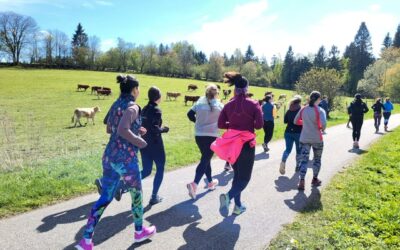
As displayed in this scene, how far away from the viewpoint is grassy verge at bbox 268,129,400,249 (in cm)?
441

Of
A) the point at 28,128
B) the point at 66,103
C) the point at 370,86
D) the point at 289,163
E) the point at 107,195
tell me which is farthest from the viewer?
the point at 370,86

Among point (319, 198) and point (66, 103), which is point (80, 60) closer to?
point (66, 103)

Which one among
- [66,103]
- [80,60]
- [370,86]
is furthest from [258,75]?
[66,103]

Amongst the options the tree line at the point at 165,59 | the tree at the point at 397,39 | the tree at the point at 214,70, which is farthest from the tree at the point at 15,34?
the tree at the point at 397,39

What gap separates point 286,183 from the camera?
24.2 feet

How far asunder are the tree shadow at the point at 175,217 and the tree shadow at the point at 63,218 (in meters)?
1.06

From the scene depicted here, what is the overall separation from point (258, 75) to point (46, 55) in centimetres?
5584

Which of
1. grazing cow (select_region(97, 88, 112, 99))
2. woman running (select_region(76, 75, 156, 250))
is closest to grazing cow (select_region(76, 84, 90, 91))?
grazing cow (select_region(97, 88, 112, 99))

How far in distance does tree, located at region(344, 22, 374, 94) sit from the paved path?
3216 inches

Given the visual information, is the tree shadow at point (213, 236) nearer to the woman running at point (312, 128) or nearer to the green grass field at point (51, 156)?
the woman running at point (312, 128)

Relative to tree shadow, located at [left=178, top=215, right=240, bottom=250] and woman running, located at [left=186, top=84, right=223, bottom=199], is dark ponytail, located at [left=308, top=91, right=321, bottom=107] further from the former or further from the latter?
tree shadow, located at [left=178, top=215, right=240, bottom=250]

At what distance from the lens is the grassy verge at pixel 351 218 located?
14.5 feet

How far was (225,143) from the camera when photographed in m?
5.11

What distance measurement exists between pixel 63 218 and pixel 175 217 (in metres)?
1.70
